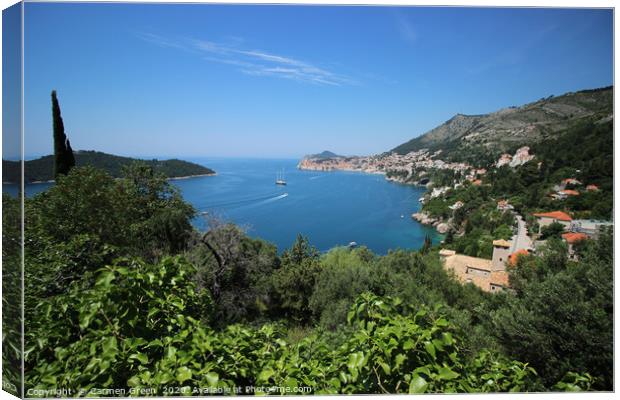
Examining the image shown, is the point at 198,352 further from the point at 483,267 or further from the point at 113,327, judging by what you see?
the point at 483,267

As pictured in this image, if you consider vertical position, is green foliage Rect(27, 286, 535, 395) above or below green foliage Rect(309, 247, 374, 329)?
above

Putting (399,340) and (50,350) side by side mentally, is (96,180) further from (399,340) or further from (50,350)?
(399,340)

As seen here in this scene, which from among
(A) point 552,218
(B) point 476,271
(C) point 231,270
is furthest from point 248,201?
(B) point 476,271

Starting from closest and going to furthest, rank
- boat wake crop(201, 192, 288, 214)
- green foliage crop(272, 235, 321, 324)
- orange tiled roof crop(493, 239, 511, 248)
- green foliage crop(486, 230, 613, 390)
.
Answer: green foliage crop(486, 230, 613, 390) < orange tiled roof crop(493, 239, 511, 248) < boat wake crop(201, 192, 288, 214) < green foliage crop(272, 235, 321, 324)

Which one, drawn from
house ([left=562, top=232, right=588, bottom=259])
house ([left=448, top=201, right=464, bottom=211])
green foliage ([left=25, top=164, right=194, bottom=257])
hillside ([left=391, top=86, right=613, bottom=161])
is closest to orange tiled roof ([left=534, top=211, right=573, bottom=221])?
house ([left=562, top=232, right=588, bottom=259])

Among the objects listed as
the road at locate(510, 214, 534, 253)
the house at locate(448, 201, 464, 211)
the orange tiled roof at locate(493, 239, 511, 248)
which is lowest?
the orange tiled roof at locate(493, 239, 511, 248)

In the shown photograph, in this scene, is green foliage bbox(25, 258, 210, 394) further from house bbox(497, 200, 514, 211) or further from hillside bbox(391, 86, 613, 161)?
house bbox(497, 200, 514, 211)

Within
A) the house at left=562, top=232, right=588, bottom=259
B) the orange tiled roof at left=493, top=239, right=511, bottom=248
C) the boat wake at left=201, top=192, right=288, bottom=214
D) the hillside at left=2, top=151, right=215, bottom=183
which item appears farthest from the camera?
the boat wake at left=201, top=192, right=288, bottom=214

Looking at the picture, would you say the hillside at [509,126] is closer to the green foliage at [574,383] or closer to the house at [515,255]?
the house at [515,255]

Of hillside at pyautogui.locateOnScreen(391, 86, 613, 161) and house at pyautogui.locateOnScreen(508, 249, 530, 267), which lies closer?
hillside at pyautogui.locateOnScreen(391, 86, 613, 161)
